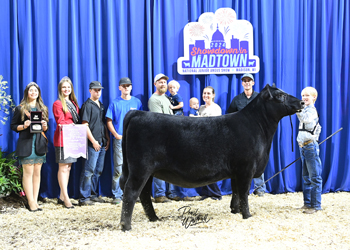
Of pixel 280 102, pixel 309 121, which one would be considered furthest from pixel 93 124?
pixel 309 121

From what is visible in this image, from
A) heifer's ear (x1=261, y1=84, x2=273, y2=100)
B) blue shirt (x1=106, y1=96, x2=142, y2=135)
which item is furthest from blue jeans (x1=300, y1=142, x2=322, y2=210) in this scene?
blue shirt (x1=106, y1=96, x2=142, y2=135)

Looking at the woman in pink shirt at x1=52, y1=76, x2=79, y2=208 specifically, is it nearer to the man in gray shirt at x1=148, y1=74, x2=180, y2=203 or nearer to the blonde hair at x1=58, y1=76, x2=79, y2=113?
the blonde hair at x1=58, y1=76, x2=79, y2=113

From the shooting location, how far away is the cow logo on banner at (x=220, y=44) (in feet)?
15.2

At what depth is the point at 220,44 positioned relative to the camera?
4.70 meters

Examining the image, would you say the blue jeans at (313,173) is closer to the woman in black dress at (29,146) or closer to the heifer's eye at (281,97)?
the heifer's eye at (281,97)

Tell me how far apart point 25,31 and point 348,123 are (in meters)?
5.00

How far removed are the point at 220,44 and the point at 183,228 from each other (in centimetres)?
295

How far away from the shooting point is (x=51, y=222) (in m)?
3.15

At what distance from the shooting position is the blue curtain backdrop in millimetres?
4410

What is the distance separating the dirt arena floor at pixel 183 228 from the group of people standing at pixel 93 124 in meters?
0.40

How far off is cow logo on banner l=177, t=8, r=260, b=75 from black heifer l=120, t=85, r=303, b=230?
67.7 inches

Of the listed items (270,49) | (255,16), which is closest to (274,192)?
(270,49)

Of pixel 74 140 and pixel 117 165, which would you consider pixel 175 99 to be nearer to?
pixel 117 165

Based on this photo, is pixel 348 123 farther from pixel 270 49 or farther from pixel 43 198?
pixel 43 198
